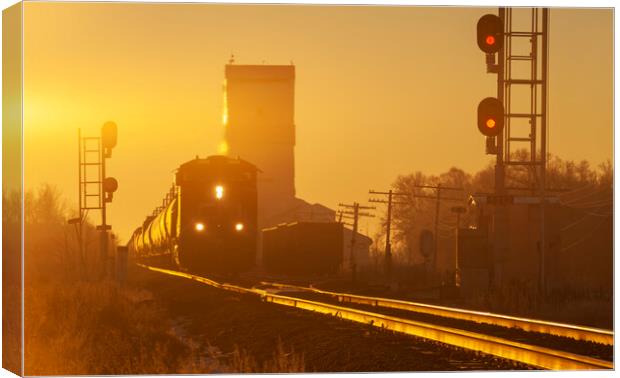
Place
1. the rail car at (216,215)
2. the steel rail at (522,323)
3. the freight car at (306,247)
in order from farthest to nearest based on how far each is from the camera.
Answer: the freight car at (306,247)
the rail car at (216,215)
the steel rail at (522,323)

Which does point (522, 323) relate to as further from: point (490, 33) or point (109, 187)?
point (109, 187)

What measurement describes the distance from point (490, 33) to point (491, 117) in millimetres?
1493

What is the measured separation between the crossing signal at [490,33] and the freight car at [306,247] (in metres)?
33.5

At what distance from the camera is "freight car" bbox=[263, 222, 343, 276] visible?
175ft

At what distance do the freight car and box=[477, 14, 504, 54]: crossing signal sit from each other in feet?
110

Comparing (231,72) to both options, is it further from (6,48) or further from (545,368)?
(545,368)

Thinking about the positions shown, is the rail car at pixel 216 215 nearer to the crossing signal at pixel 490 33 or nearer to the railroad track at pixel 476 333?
the railroad track at pixel 476 333

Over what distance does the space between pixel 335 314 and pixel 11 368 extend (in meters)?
9.04

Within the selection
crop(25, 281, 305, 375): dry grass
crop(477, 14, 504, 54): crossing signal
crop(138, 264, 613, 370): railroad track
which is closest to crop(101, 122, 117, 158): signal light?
crop(25, 281, 305, 375): dry grass

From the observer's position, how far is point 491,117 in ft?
65.4

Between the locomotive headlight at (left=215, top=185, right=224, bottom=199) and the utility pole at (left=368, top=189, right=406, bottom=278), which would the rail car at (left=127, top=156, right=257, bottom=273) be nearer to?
the locomotive headlight at (left=215, top=185, right=224, bottom=199)

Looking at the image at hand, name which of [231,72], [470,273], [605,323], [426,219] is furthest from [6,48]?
[426,219]

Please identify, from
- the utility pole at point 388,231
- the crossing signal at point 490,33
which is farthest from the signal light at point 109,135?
the utility pole at point 388,231

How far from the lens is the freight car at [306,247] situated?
53.2 meters
